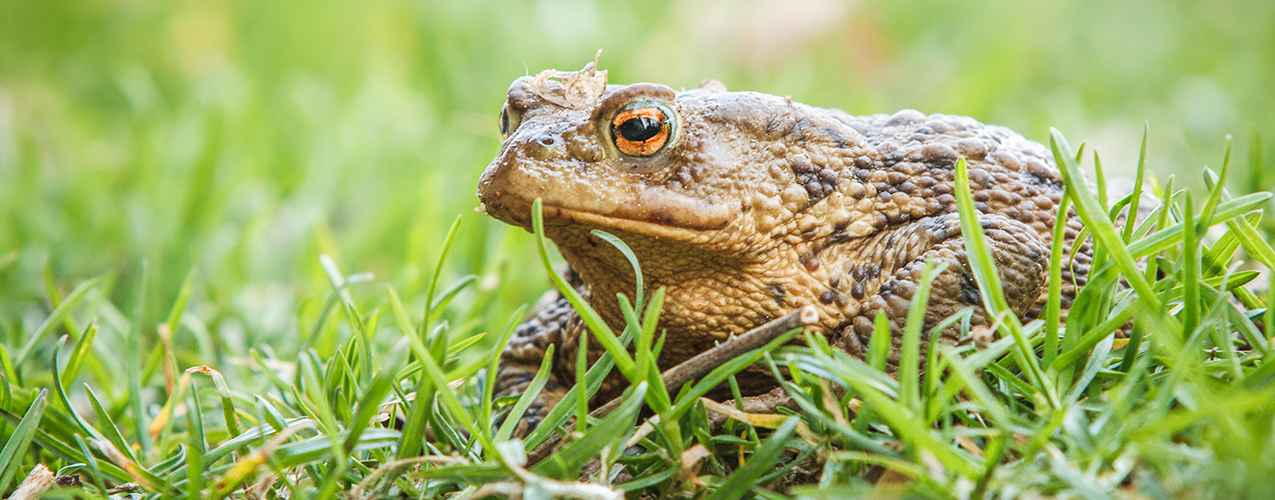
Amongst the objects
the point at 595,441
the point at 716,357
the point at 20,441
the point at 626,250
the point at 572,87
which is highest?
the point at 572,87

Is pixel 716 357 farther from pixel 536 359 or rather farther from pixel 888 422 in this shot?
pixel 536 359

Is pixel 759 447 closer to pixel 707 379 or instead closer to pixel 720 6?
pixel 707 379

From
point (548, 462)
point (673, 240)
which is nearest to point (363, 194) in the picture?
point (673, 240)

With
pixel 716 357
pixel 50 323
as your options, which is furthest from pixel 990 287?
pixel 50 323

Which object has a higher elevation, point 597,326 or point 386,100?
point 386,100

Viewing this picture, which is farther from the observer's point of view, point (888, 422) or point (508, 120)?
point (508, 120)

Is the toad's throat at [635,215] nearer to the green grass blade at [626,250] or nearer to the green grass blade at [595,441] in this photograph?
the green grass blade at [626,250]

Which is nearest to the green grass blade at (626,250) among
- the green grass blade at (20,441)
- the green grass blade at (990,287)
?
the green grass blade at (990,287)
